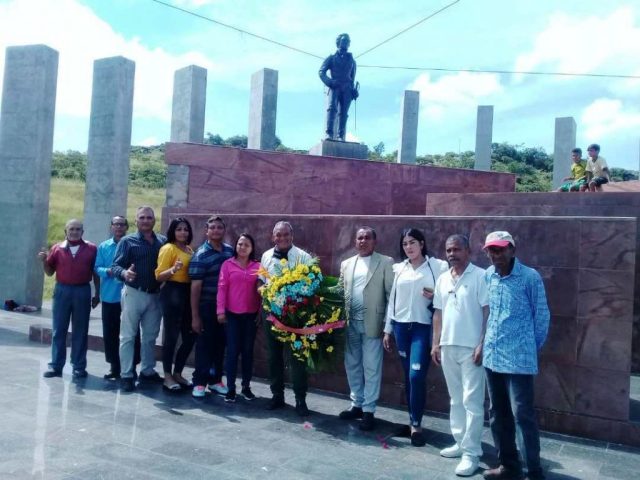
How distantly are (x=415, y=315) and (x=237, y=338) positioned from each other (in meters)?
1.73

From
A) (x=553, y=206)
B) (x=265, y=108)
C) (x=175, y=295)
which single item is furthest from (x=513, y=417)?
(x=265, y=108)

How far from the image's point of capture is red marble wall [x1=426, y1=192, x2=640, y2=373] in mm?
6434

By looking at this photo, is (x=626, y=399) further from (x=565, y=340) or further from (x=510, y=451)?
(x=510, y=451)

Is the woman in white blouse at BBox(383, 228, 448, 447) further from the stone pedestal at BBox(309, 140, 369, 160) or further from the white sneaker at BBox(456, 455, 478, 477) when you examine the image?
the stone pedestal at BBox(309, 140, 369, 160)

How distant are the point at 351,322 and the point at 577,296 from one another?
177cm

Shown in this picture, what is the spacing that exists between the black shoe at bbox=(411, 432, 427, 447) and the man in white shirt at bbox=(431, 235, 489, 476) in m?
0.24

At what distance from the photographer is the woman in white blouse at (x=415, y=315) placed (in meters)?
4.39

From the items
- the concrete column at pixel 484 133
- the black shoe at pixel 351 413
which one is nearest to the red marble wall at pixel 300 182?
A: the black shoe at pixel 351 413

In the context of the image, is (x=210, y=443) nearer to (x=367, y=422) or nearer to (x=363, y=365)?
(x=367, y=422)

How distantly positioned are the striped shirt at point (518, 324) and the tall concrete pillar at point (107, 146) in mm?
8584

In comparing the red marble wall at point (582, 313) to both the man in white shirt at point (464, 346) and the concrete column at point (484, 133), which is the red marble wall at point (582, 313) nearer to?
the man in white shirt at point (464, 346)

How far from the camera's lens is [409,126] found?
16.2m

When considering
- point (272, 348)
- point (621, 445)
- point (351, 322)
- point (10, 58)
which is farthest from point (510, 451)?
point (10, 58)

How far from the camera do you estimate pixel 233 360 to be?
5281 mm
